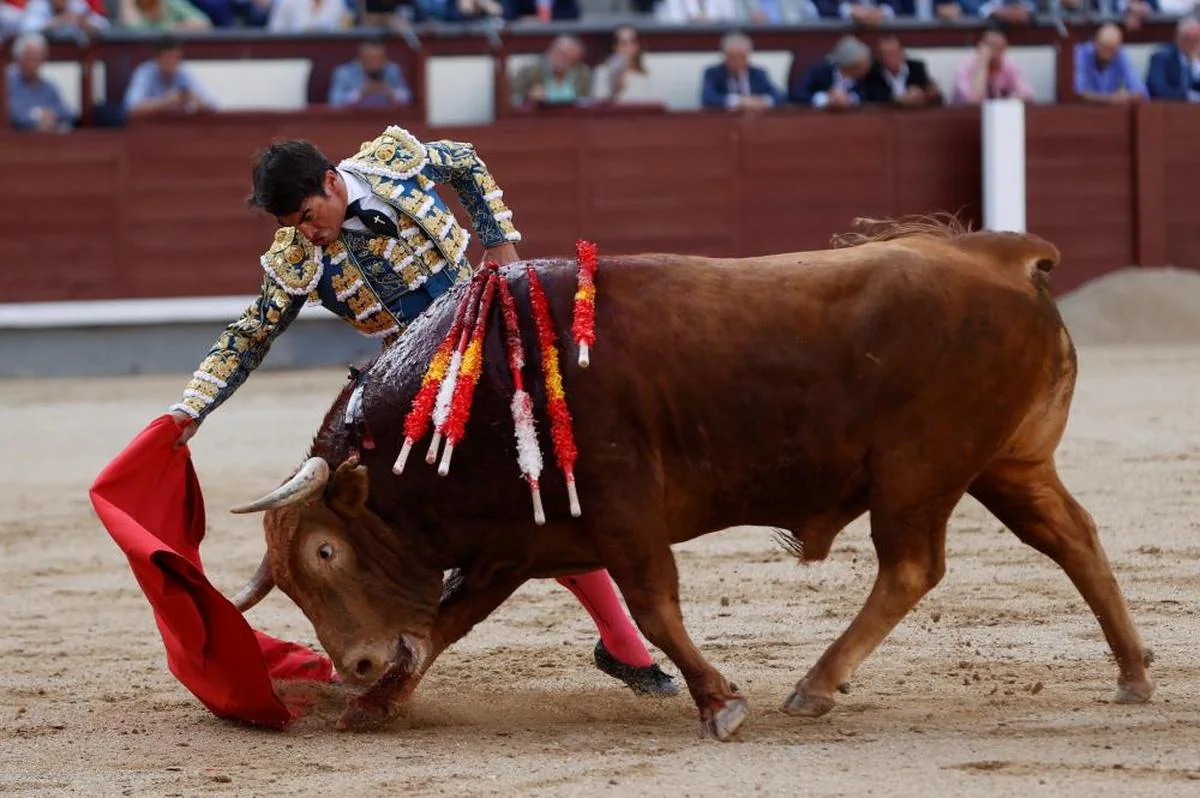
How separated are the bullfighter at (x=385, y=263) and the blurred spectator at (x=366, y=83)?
6851 millimetres

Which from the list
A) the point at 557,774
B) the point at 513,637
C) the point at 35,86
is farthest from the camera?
the point at 35,86

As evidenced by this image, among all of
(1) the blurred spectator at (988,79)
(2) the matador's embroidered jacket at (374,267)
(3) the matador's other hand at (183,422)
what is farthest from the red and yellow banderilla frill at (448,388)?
(1) the blurred spectator at (988,79)

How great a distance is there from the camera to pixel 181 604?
12.7ft

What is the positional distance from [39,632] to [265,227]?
647 centimetres

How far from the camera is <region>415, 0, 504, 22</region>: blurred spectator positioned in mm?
11086

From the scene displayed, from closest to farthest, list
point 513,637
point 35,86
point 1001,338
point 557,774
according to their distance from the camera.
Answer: point 557,774
point 1001,338
point 513,637
point 35,86

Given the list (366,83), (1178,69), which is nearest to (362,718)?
(366,83)

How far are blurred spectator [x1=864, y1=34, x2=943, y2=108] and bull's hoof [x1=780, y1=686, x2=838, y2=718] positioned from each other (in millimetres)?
8063

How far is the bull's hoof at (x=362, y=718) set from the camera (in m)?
3.81

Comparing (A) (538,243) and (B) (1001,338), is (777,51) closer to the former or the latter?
(A) (538,243)

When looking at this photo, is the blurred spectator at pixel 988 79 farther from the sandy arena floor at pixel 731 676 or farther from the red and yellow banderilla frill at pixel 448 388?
the red and yellow banderilla frill at pixel 448 388

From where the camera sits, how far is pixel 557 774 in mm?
3301

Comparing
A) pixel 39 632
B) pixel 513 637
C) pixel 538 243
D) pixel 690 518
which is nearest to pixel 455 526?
pixel 690 518

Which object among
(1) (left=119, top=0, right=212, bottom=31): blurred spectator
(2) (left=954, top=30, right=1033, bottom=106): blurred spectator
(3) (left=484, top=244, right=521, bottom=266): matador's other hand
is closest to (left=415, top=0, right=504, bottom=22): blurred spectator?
(1) (left=119, top=0, right=212, bottom=31): blurred spectator
